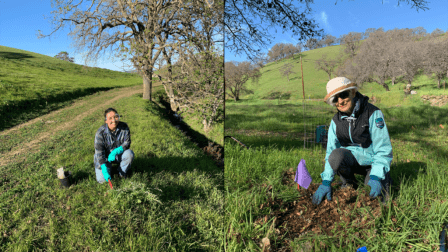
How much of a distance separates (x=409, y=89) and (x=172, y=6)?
860 cm

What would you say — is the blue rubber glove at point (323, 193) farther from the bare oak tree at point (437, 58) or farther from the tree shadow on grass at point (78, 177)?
the tree shadow on grass at point (78, 177)

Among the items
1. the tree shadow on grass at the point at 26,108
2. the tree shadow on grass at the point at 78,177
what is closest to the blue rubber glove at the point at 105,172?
the tree shadow on grass at the point at 78,177

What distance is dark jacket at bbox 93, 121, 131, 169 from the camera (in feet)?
13.6

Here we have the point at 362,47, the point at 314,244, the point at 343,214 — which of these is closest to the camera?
the point at 314,244

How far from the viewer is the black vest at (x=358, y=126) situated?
5.90 ft

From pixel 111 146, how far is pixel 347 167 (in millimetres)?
3993

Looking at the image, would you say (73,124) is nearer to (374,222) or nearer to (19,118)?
(19,118)

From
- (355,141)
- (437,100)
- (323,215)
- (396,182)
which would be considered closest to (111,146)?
(323,215)

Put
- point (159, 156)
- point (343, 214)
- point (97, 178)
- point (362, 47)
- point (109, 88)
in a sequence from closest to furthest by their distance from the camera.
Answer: point (343, 214), point (362, 47), point (97, 178), point (159, 156), point (109, 88)

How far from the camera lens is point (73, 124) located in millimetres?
9523

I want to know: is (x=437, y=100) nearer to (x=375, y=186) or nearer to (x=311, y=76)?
(x=311, y=76)

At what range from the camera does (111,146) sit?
14.2 feet

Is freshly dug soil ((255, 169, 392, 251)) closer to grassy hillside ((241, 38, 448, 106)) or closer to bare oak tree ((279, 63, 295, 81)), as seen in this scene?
grassy hillside ((241, 38, 448, 106))

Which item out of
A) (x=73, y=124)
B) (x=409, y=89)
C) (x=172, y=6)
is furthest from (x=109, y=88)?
(x=409, y=89)
